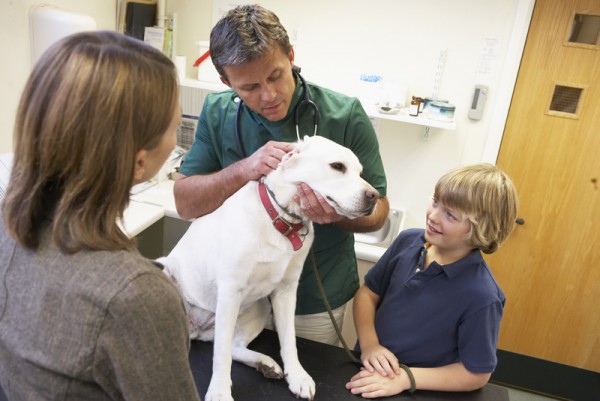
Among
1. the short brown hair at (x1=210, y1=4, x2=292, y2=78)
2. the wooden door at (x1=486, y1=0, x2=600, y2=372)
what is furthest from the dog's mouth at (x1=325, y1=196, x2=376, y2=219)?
the wooden door at (x1=486, y1=0, x2=600, y2=372)

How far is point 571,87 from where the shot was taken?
7.21 ft

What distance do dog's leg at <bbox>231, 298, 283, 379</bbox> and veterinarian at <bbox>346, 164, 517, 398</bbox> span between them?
0.21 metres

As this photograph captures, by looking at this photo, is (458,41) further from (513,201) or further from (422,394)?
(422,394)

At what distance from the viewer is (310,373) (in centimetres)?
113

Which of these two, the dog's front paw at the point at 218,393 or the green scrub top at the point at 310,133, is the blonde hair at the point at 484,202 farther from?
the dog's front paw at the point at 218,393

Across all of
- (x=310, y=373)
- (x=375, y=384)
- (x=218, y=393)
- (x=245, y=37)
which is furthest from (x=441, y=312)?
(x=245, y=37)

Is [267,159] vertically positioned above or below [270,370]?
above

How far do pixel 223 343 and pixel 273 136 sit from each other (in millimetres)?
576

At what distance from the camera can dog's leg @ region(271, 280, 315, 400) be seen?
1.05 m

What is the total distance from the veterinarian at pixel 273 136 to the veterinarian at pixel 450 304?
7.6 inches

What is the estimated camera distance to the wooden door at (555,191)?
2158 millimetres

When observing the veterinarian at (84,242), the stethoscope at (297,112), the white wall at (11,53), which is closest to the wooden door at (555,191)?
the stethoscope at (297,112)

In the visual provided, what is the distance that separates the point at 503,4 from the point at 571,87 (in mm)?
530

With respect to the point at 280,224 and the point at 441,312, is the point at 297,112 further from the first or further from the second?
the point at 441,312
